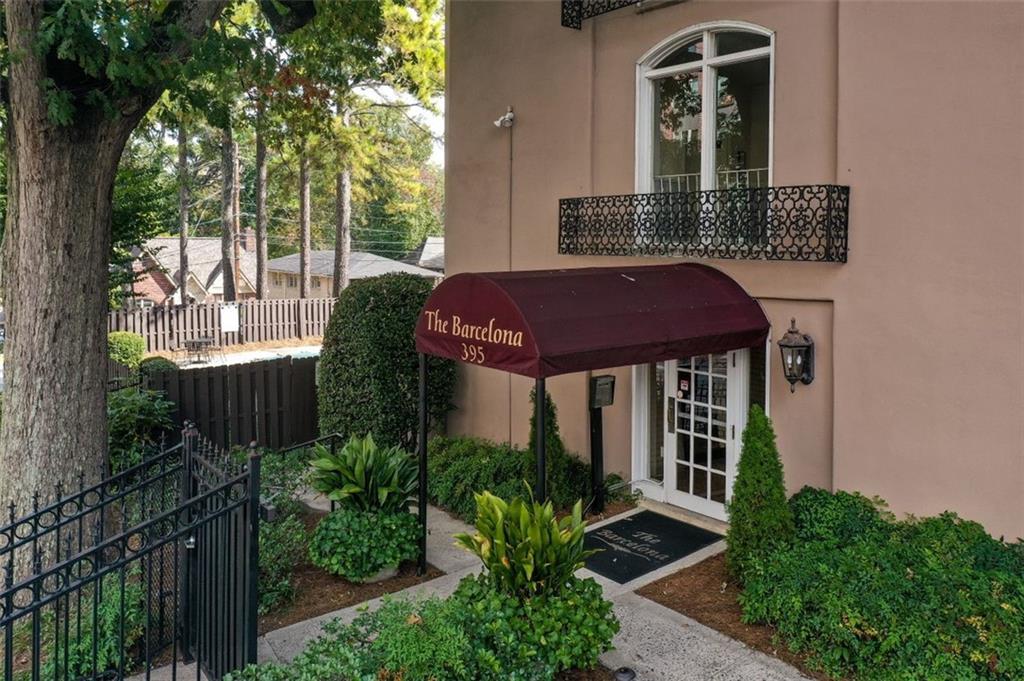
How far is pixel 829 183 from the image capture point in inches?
301

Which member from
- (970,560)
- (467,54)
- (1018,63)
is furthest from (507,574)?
(467,54)

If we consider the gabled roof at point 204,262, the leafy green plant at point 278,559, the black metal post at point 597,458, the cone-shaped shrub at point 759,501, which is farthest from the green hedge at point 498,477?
the gabled roof at point 204,262

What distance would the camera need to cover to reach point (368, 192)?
41.3 metres

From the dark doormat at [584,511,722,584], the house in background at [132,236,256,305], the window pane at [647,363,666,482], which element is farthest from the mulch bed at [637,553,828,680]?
the house in background at [132,236,256,305]

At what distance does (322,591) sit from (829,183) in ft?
20.3

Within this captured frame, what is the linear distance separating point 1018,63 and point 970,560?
13.1 ft

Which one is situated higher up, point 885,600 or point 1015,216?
point 1015,216

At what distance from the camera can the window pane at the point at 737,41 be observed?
8.39 m

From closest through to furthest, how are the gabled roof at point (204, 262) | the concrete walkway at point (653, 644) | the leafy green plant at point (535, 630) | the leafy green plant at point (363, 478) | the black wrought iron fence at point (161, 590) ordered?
the black wrought iron fence at point (161, 590), the leafy green plant at point (535, 630), the concrete walkway at point (653, 644), the leafy green plant at point (363, 478), the gabled roof at point (204, 262)

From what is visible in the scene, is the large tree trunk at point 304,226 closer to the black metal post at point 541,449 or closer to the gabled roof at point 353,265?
the gabled roof at point 353,265

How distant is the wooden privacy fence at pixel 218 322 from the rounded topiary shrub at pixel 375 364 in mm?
14933

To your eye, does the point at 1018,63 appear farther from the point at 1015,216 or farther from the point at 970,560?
the point at 970,560

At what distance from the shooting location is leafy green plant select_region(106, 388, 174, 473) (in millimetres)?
10328

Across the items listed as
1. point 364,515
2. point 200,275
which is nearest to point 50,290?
point 364,515
